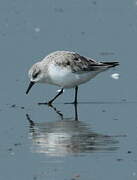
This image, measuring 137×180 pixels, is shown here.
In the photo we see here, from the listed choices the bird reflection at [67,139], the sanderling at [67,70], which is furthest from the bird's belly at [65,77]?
Result: the bird reflection at [67,139]

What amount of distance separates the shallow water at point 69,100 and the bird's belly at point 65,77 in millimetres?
348

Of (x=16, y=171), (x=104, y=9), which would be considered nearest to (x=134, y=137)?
(x=16, y=171)

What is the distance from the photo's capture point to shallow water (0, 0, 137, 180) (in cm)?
1121

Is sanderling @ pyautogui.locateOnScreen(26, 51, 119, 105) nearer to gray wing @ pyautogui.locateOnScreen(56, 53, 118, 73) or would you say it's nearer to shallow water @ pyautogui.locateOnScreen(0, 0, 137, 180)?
gray wing @ pyautogui.locateOnScreen(56, 53, 118, 73)

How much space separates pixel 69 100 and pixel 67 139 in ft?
10.1

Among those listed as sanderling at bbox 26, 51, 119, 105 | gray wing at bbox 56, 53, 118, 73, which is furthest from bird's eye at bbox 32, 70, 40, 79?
gray wing at bbox 56, 53, 118, 73

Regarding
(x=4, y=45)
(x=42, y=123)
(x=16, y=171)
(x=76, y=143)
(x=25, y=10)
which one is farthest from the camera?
(x=25, y=10)

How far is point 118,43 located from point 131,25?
2263 mm

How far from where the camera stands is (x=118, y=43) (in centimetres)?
2008

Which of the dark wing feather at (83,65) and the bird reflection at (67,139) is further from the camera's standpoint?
the dark wing feather at (83,65)

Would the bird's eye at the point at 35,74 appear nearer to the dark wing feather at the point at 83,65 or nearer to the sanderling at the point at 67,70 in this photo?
the sanderling at the point at 67,70

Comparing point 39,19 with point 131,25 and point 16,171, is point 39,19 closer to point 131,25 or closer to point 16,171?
point 131,25

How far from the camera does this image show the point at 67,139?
495 inches

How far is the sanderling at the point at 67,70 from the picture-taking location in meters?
15.3
